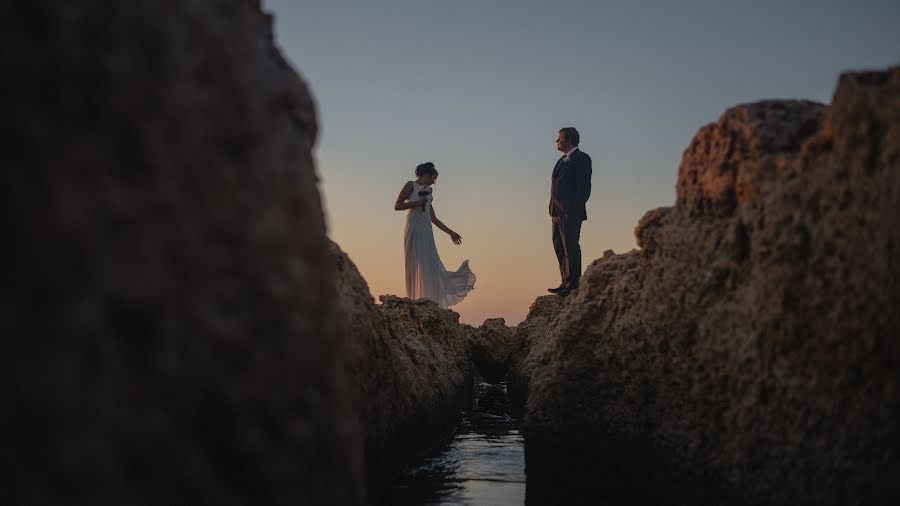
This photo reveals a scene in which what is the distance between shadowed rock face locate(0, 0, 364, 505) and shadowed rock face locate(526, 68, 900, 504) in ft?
5.49

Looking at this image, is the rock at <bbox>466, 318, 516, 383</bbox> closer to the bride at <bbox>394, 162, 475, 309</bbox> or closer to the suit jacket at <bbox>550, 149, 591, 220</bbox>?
the bride at <bbox>394, 162, 475, 309</bbox>

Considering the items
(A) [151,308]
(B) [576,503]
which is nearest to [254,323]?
(A) [151,308]

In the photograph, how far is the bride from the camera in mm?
10883

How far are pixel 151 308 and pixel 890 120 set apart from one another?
6.68 feet

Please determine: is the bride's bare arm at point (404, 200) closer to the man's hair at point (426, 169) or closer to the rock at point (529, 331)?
the man's hair at point (426, 169)

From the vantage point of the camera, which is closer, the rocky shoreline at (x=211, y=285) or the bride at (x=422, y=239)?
the rocky shoreline at (x=211, y=285)

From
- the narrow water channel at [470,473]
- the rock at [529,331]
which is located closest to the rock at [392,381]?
the narrow water channel at [470,473]

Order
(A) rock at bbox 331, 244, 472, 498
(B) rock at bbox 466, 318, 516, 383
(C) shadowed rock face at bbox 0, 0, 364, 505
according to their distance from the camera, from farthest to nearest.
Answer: (B) rock at bbox 466, 318, 516, 383
(A) rock at bbox 331, 244, 472, 498
(C) shadowed rock face at bbox 0, 0, 364, 505

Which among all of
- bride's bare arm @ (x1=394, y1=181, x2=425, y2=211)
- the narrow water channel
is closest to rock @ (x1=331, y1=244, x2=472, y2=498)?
the narrow water channel

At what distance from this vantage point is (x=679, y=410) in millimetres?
2963

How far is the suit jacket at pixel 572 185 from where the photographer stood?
425 inches

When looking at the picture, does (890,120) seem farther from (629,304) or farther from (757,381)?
(629,304)

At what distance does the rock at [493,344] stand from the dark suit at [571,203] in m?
1.55

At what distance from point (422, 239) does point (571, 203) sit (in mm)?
2410
